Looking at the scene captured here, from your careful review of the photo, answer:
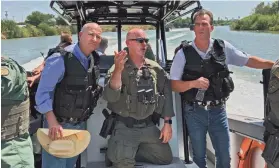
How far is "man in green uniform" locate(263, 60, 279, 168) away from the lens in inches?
90.3

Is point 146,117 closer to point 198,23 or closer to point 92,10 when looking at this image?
point 198,23

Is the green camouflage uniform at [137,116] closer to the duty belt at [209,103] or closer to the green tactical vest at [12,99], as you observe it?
the duty belt at [209,103]

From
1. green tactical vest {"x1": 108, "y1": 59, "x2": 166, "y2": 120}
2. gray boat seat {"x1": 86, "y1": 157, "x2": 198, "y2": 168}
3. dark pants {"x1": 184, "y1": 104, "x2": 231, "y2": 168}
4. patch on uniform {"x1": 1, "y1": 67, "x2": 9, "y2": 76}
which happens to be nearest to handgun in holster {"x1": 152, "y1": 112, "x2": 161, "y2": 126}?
green tactical vest {"x1": 108, "y1": 59, "x2": 166, "y2": 120}

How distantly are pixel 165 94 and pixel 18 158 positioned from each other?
1.22 meters

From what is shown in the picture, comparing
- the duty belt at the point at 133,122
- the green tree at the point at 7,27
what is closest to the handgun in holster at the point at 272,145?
the duty belt at the point at 133,122

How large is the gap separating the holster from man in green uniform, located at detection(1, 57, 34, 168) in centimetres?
139

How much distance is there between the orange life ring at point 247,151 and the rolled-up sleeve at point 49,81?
1884 mm

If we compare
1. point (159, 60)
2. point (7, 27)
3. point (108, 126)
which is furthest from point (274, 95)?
point (7, 27)

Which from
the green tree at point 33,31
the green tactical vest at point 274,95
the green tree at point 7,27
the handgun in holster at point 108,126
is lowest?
the handgun in holster at point 108,126

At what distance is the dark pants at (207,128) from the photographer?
9.29ft

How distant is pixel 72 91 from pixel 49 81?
0.17m

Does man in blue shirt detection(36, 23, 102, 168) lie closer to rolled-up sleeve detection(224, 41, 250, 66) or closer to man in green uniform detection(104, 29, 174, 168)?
man in green uniform detection(104, 29, 174, 168)

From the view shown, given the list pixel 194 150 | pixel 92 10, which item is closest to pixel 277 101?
pixel 194 150

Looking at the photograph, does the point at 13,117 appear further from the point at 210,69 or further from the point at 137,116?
the point at 210,69
